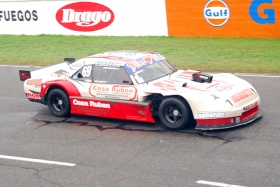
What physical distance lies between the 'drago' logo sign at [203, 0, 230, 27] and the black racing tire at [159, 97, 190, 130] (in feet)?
35.3

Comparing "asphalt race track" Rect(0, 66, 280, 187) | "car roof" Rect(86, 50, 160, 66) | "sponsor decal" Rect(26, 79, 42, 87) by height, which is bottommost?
"asphalt race track" Rect(0, 66, 280, 187)

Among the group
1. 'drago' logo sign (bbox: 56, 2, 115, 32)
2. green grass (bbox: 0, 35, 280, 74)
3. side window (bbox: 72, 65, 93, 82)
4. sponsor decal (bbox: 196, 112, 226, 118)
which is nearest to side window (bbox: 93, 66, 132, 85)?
side window (bbox: 72, 65, 93, 82)

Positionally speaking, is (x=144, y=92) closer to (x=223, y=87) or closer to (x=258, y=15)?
(x=223, y=87)

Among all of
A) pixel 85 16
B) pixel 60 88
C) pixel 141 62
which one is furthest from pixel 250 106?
pixel 85 16

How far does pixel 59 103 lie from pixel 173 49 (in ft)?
29.1

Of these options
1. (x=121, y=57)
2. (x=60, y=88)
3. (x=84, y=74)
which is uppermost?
(x=121, y=57)

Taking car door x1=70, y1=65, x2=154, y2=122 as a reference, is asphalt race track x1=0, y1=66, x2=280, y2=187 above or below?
below

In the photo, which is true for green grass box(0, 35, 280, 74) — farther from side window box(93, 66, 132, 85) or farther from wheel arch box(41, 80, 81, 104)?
wheel arch box(41, 80, 81, 104)

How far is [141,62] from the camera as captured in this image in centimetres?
1041

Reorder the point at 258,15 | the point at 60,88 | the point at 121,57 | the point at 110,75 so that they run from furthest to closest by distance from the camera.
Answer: the point at 258,15 < the point at 60,88 < the point at 121,57 < the point at 110,75

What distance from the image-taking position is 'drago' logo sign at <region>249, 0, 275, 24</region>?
18594mm

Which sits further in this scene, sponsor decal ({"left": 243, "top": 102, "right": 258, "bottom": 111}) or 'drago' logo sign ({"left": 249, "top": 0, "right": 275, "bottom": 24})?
'drago' logo sign ({"left": 249, "top": 0, "right": 275, "bottom": 24})

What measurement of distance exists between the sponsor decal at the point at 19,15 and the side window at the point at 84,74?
1394 cm

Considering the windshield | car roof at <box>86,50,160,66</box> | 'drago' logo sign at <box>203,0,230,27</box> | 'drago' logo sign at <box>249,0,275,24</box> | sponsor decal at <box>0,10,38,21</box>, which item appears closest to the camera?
the windshield
